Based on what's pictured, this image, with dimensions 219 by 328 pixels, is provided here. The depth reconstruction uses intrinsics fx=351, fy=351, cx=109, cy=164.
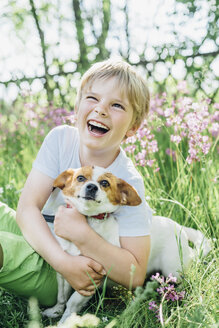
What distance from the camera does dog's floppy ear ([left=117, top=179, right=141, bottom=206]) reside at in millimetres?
1583

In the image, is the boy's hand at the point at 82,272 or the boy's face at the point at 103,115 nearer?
the boy's hand at the point at 82,272

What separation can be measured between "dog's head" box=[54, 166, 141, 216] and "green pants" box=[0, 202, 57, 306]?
389 millimetres

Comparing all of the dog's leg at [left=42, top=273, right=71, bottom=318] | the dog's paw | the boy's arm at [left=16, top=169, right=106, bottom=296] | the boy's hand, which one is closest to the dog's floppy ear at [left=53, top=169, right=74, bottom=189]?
the boy's arm at [left=16, top=169, right=106, bottom=296]

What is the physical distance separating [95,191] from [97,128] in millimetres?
429

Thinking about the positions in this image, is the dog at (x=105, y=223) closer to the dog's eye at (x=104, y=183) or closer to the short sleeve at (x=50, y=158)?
the dog's eye at (x=104, y=183)

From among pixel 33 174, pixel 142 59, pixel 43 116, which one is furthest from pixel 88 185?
pixel 142 59

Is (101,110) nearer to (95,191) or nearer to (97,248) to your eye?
(95,191)

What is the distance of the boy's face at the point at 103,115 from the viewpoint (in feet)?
5.82

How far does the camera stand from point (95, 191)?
59.9 inches

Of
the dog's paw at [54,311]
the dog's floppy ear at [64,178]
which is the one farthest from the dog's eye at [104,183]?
→ the dog's paw at [54,311]

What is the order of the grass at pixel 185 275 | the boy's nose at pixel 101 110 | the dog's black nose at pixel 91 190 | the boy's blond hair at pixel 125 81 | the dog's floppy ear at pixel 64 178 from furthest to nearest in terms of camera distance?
the boy's blond hair at pixel 125 81, the boy's nose at pixel 101 110, the dog's floppy ear at pixel 64 178, the dog's black nose at pixel 91 190, the grass at pixel 185 275

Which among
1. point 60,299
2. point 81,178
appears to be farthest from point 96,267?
point 81,178

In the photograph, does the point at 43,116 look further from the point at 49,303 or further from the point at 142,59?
the point at 49,303

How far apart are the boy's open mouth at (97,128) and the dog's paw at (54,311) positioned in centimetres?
92
